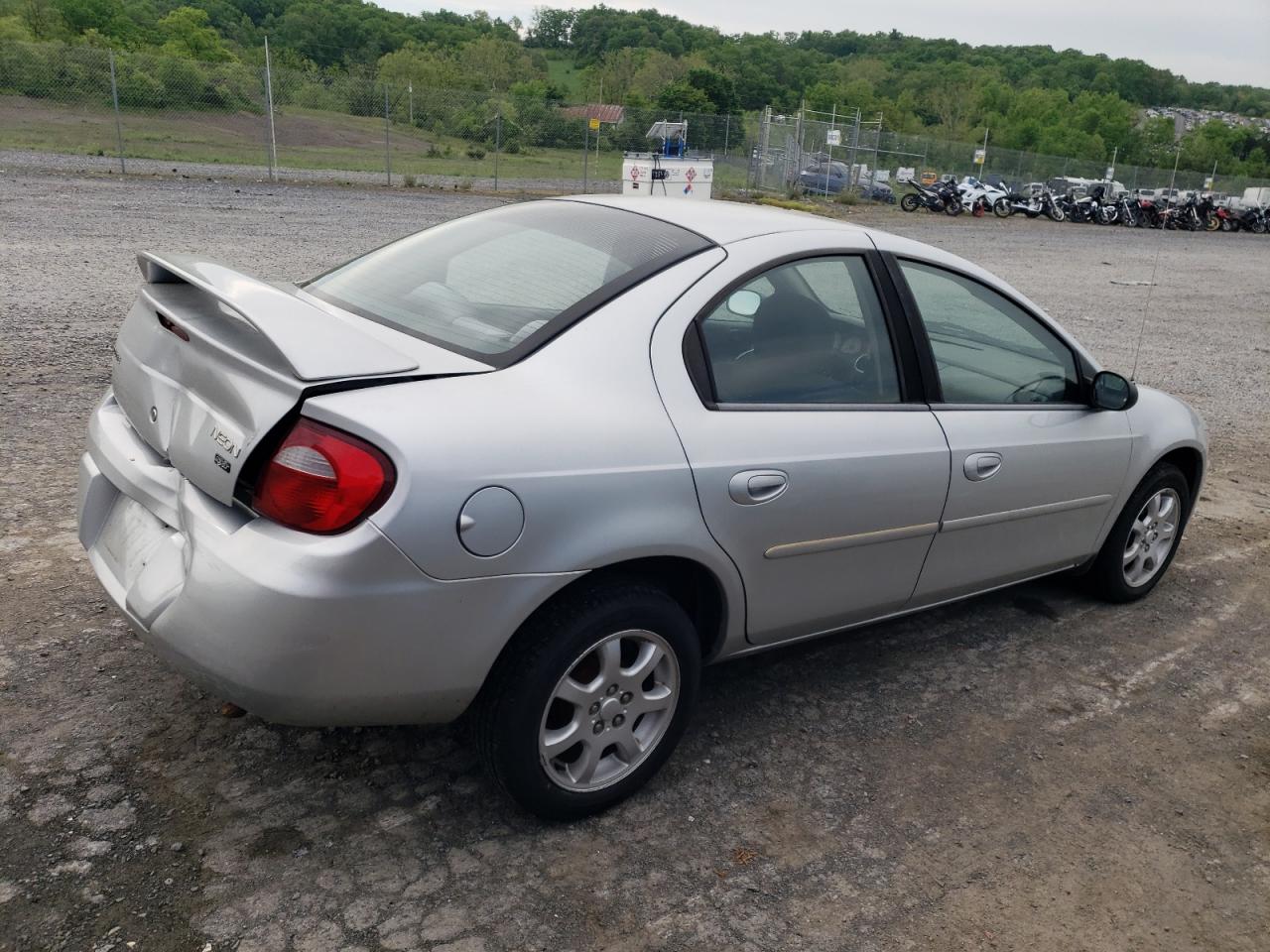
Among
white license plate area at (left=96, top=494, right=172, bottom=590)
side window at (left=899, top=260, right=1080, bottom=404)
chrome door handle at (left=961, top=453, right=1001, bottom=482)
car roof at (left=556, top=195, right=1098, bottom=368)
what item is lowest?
white license plate area at (left=96, top=494, right=172, bottom=590)

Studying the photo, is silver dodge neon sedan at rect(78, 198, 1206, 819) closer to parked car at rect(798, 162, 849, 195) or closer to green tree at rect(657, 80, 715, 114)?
parked car at rect(798, 162, 849, 195)

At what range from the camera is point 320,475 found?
7.40ft

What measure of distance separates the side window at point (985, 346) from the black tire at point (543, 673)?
1.42m

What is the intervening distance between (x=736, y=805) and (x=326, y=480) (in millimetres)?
1465

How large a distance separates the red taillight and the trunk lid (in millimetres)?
92

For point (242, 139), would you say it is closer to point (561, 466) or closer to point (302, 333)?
point (302, 333)

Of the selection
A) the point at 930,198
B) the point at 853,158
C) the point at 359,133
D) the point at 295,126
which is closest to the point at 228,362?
the point at 295,126

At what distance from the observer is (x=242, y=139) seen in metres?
27.0

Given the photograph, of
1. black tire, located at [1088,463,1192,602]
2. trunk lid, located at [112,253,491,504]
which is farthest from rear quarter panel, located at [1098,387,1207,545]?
trunk lid, located at [112,253,491,504]

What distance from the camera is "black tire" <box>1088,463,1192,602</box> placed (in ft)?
14.1

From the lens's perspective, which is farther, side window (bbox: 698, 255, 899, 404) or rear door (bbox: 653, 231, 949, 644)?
side window (bbox: 698, 255, 899, 404)

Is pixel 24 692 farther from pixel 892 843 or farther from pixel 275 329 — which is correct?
pixel 892 843

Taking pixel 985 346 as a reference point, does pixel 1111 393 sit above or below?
below

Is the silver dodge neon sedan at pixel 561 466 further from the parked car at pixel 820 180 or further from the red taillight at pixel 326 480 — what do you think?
the parked car at pixel 820 180
